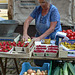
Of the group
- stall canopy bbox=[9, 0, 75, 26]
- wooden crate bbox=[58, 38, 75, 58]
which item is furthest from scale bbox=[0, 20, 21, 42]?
stall canopy bbox=[9, 0, 75, 26]

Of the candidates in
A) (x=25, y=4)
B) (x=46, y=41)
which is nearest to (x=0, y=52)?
(x=46, y=41)

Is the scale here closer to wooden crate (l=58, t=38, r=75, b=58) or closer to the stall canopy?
wooden crate (l=58, t=38, r=75, b=58)

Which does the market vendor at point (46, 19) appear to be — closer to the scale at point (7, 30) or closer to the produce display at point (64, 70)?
the scale at point (7, 30)

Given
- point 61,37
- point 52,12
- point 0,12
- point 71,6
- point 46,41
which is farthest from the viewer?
point 0,12

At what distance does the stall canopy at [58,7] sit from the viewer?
5.88 metres

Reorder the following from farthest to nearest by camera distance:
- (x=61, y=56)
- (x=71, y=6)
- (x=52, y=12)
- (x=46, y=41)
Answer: (x=71, y=6) < (x=52, y=12) < (x=46, y=41) < (x=61, y=56)

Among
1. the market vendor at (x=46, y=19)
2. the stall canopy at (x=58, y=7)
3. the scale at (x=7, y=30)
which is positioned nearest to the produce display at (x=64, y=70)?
the market vendor at (x=46, y=19)

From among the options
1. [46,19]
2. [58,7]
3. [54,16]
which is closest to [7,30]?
[46,19]

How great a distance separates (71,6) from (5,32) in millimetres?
3230

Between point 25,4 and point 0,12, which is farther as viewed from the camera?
point 0,12

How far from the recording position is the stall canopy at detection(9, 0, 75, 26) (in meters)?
5.88

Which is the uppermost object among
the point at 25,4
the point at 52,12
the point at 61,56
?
the point at 25,4

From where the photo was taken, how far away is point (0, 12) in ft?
35.0

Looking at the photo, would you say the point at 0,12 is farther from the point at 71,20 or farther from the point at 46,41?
the point at 46,41
